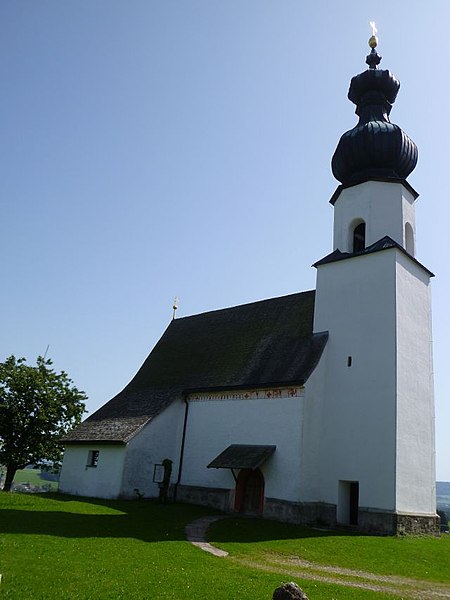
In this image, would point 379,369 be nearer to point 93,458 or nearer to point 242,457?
point 242,457

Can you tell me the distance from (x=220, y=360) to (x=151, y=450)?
5.26 metres

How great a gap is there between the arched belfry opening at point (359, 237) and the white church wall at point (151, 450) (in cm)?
1087

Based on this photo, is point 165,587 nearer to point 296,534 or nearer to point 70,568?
point 70,568

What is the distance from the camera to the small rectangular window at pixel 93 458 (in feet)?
82.2

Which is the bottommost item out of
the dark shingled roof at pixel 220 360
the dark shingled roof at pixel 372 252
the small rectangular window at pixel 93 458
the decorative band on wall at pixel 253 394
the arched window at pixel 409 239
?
the small rectangular window at pixel 93 458

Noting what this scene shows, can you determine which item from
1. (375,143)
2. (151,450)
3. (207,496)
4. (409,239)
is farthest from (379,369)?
(151,450)

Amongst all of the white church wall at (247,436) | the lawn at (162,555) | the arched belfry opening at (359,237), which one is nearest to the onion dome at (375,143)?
the arched belfry opening at (359,237)

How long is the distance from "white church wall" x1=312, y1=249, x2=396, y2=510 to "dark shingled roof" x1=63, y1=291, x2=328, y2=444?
115 cm

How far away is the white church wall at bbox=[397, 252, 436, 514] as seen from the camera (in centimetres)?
1888

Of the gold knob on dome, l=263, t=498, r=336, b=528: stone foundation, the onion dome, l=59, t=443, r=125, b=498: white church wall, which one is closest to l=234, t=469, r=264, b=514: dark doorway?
l=263, t=498, r=336, b=528: stone foundation

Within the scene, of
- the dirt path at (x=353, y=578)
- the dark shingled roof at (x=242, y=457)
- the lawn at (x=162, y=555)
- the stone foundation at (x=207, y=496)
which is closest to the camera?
the lawn at (x=162, y=555)

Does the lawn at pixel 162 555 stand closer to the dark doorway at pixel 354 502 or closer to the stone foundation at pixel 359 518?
the stone foundation at pixel 359 518

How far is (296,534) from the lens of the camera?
54.6ft

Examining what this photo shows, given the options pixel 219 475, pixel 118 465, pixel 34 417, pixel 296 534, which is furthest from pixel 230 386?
pixel 34 417
